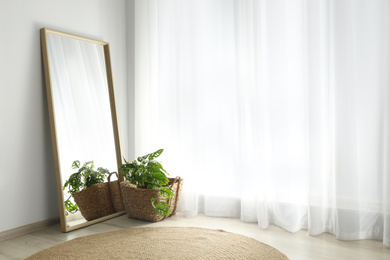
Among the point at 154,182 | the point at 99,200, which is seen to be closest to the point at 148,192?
the point at 154,182

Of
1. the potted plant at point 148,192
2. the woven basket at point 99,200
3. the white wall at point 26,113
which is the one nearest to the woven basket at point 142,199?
the potted plant at point 148,192

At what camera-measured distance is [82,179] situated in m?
2.59

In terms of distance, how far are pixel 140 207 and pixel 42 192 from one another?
0.70m

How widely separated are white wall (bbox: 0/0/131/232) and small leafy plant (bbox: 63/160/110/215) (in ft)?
0.52

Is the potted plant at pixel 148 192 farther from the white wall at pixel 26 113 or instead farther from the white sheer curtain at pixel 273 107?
the white wall at pixel 26 113

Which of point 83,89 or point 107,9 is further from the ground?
point 107,9

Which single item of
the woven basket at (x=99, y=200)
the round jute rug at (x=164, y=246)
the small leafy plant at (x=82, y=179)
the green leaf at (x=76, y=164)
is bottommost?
the round jute rug at (x=164, y=246)

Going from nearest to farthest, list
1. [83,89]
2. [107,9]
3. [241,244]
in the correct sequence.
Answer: [241,244] → [83,89] → [107,9]

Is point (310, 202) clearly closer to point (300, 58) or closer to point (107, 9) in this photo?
point (300, 58)

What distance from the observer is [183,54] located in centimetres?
283

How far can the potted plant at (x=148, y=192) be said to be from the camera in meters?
2.52

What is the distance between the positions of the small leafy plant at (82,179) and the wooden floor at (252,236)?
19 cm

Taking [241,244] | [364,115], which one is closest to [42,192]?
[241,244]

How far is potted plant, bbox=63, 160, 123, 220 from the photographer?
2.53 metres
